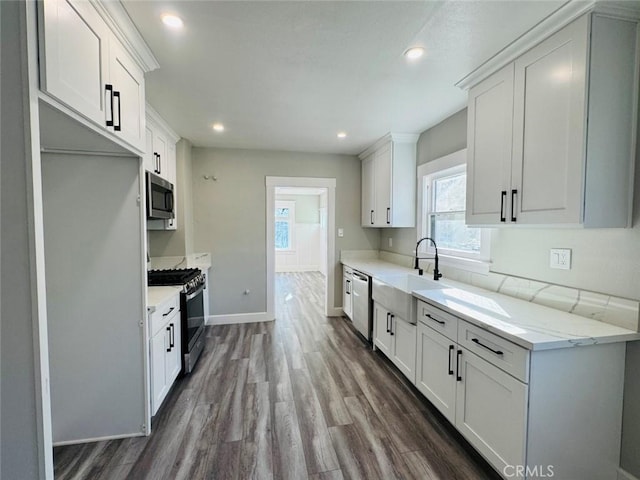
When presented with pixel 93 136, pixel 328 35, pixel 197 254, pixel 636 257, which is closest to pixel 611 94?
pixel 636 257

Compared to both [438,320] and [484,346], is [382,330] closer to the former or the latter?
[438,320]

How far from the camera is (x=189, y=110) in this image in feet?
9.12

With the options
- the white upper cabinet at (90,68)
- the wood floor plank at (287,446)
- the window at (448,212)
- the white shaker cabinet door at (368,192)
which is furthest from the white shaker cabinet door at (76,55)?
the white shaker cabinet door at (368,192)

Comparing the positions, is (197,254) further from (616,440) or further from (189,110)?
(616,440)

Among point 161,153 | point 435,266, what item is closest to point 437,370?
point 435,266

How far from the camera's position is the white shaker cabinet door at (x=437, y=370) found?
190 centimetres

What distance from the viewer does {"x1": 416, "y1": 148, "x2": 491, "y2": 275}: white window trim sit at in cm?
245

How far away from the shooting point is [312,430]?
202 centimetres

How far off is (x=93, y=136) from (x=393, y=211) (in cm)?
297

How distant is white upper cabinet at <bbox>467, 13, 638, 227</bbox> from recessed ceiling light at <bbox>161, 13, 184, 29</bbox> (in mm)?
1966

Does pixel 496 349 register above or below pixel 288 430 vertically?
above

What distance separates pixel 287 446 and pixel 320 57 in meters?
2.56

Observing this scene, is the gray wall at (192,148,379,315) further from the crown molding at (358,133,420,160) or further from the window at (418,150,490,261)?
the window at (418,150,490,261)

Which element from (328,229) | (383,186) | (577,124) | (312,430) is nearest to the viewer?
(577,124)
